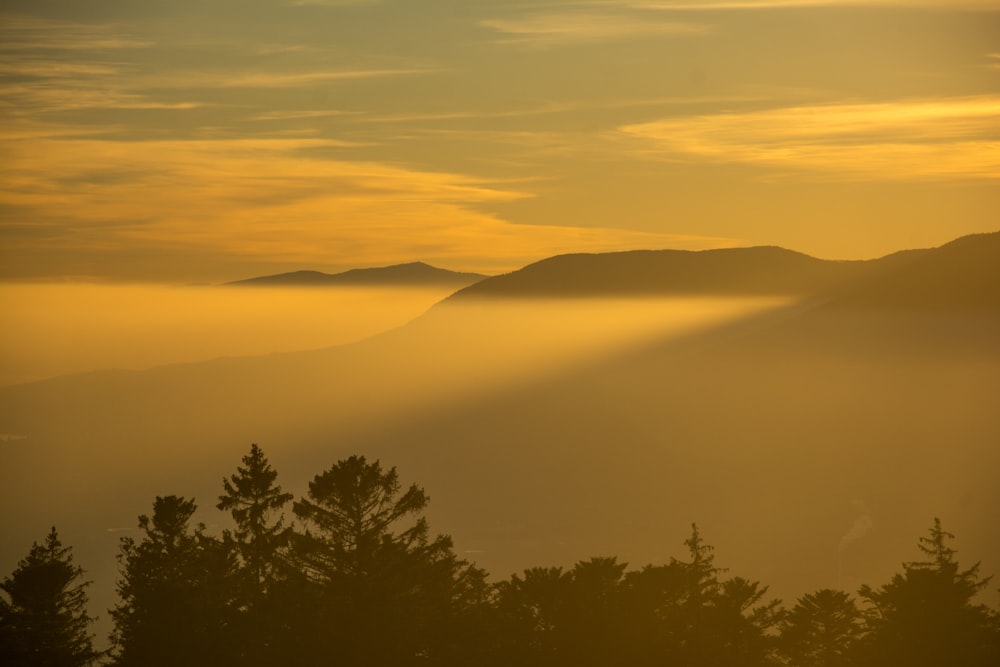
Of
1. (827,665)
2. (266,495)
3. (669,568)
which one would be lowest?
(827,665)

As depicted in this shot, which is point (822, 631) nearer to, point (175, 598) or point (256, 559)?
point (256, 559)

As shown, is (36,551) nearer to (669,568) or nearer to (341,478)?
(341,478)

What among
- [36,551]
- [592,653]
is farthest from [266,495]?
[592,653]

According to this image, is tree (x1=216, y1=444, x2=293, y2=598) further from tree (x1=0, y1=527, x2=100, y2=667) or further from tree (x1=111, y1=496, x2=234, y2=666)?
tree (x1=0, y1=527, x2=100, y2=667)

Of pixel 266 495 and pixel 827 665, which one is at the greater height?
pixel 266 495

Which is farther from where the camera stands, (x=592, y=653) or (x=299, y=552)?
(x=592, y=653)

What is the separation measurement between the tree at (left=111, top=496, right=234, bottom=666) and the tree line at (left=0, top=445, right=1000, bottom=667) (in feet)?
0.26

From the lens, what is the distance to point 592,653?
208 feet

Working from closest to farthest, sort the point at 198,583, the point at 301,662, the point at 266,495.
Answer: the point at 301,662 → the point at 198,583 → the point at 266,495

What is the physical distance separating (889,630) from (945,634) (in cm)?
247

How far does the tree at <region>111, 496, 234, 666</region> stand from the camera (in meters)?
60.4

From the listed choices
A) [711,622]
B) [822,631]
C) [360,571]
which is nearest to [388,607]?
[360,571]

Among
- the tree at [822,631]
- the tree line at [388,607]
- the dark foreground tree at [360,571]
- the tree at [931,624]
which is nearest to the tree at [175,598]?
the tree line at [388,607]

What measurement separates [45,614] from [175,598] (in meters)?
4.94
